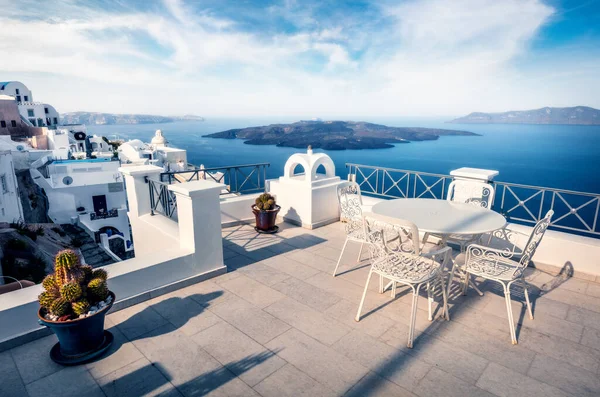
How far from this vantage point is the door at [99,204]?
94.9 ft

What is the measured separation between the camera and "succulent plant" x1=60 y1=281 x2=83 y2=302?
2.40 meters

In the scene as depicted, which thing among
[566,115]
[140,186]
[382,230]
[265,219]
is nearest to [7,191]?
[140,186]

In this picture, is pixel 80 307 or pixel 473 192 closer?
pixel 80 307

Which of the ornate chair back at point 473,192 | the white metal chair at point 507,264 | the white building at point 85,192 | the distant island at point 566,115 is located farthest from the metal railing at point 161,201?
the distant island at point 566,115

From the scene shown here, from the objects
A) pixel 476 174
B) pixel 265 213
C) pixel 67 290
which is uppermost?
pixel 476 174

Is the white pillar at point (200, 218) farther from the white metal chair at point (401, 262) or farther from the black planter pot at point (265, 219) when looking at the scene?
the white metal chair at point (401, 262)

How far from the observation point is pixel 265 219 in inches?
217

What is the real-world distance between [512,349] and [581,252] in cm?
226

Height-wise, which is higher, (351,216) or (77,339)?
(351,216)

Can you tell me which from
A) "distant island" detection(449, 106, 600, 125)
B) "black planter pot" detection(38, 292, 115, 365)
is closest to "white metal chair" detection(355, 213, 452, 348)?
"black planter pot" detection(38, 292, 115, 365)

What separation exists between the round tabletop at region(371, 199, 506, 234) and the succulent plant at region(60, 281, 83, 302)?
2949 millimetres

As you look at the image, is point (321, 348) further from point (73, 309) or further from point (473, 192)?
point (473, 192)

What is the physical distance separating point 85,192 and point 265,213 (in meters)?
29.5

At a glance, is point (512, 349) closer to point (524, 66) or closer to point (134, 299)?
point (134, 299)
